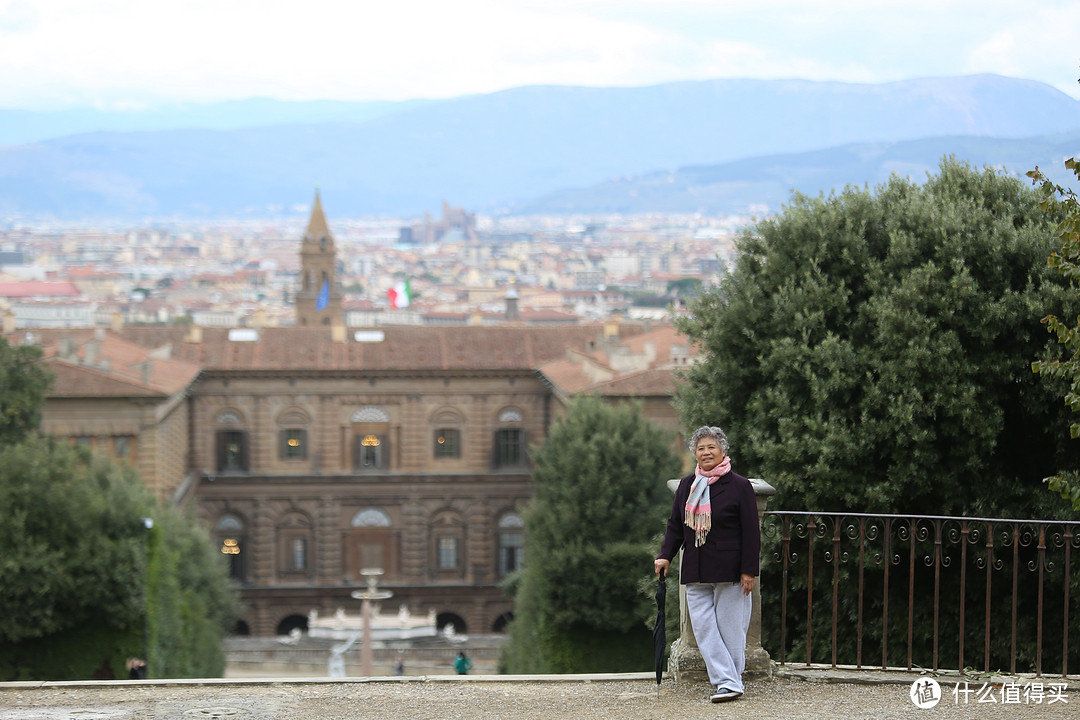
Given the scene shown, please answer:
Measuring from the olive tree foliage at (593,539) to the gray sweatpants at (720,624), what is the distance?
22019 mm

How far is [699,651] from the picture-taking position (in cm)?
1152

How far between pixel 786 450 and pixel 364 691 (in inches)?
319

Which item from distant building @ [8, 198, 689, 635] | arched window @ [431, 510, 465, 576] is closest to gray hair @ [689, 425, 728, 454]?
distant building @ [8, 198, 689, 635]

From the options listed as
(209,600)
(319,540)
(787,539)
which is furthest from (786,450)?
(319,540)

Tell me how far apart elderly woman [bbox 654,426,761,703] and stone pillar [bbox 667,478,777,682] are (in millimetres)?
354

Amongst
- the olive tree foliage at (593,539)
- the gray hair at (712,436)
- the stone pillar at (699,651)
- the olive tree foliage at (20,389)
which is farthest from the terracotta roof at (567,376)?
the gray hair at (712,436)

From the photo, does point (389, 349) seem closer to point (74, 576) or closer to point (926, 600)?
point (74, 576)

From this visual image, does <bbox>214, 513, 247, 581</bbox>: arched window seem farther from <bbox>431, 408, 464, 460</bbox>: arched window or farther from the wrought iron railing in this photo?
the wrought iron railing

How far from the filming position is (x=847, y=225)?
19375 mm

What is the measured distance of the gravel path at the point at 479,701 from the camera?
35.4 ft

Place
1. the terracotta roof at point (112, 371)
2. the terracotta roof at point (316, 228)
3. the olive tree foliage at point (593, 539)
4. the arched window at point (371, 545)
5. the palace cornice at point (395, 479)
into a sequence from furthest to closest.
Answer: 1. the terracotta roof at point (316, 228)
2. the arched window at point (371, 545)
3. the palace cornice at point (395, 479)
4. the terracotta roof at point (112, 371)
5. the olive tree foliage at point (593, 539)

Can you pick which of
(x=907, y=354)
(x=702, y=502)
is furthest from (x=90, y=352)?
(x=702, y=502)

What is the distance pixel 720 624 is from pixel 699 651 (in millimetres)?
469

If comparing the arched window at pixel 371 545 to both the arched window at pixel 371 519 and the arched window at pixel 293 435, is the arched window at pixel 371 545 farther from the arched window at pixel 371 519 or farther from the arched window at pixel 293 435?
the arched window at pixel 293 435
